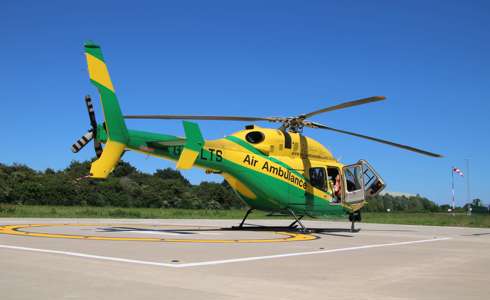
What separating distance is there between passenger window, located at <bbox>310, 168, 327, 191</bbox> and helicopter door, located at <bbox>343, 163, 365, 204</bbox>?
1014 millimetres

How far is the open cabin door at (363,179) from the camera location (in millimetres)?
22562

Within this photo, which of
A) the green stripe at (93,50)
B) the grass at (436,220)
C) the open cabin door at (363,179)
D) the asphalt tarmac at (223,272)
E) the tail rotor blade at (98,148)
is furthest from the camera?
the grass at (436,220)

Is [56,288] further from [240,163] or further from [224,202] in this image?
[224,202]

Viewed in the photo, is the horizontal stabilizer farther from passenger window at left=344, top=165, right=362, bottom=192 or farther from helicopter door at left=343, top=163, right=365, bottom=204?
passenger window at left=344, top=165, right=362, bottom=192

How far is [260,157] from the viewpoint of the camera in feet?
67.8

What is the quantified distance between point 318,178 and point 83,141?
1036 cm

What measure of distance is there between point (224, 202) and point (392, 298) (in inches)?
Answer: 3110

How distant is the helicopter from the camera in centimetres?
1672

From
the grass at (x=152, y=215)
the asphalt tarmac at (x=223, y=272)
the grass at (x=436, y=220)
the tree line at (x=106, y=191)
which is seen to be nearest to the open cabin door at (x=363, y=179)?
the grass at (x=152, y=215)

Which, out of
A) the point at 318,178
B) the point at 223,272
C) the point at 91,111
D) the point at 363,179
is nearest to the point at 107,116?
the point at 91,111

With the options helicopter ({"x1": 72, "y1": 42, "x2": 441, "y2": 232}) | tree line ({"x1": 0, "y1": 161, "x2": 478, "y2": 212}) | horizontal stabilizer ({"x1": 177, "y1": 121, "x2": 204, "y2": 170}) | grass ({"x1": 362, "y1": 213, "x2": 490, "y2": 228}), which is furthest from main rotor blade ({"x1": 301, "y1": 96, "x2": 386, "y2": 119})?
tree line ({"x1": 0, "y1": 161, "x2": 478, "y2": 212})

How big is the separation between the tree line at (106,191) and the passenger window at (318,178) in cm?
3534

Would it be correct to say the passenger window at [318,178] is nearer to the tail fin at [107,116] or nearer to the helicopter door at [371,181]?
the helicopter door at [371,181]

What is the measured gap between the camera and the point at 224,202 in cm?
8525
